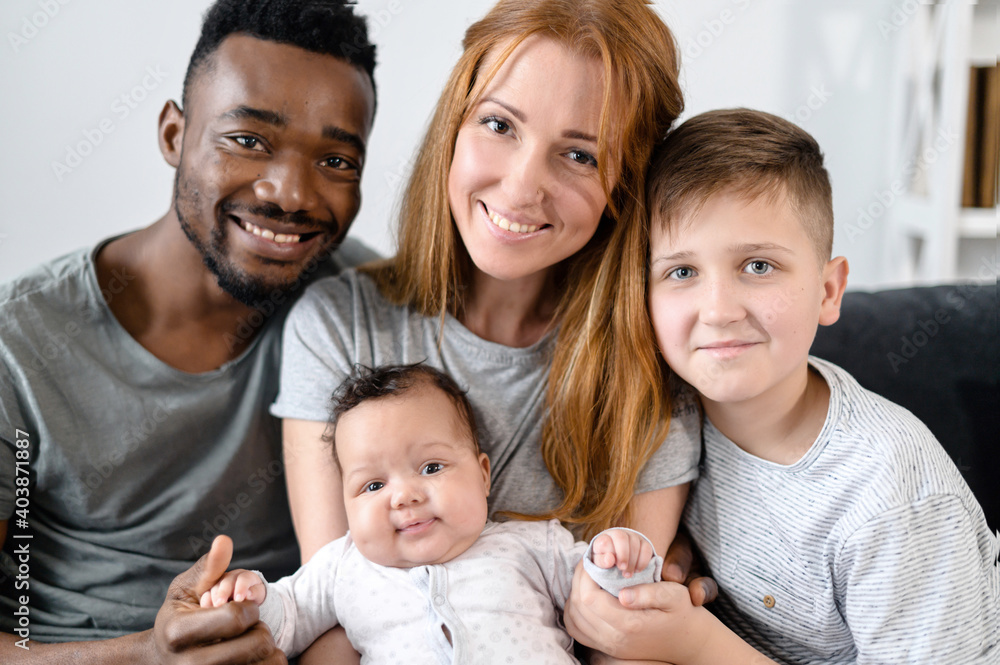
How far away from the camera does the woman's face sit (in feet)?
4.10

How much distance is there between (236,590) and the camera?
1104 mm

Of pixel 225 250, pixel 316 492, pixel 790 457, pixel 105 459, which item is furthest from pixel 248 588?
pixel 790 457

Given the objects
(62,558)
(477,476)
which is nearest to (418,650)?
(477,476)

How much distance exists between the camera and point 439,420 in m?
1.25

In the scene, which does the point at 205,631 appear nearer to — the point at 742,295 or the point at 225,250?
the point at 225,250

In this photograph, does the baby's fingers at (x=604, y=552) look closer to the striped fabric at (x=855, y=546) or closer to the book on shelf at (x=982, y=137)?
the striped fabric at (x=855, y=546)

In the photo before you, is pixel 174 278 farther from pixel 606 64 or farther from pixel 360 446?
pixel 606 64

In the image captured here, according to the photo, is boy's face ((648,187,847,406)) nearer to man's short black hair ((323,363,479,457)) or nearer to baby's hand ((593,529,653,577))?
baby's hand ((593,529,653,577))

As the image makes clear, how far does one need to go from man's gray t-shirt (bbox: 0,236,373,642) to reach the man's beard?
0.50 feet

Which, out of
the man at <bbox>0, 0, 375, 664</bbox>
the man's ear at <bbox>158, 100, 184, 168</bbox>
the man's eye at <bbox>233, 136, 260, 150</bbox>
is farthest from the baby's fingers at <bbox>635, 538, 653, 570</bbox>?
the man's ear at <bbox>158, 100, 184, 168</bbox>

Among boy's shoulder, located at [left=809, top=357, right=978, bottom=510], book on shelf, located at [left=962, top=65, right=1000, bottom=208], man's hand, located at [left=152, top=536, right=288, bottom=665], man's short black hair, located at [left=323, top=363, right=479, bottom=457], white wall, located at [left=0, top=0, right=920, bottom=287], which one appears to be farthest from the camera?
book on shelf, located at [left=962, top=65, right=1000, bottom=208]

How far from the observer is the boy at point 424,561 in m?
1.15

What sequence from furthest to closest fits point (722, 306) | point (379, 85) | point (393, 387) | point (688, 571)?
point (379, 85)
point (688, 571)
point (393, 387)
point (722, 306)

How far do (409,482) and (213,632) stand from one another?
0.35 m
